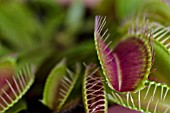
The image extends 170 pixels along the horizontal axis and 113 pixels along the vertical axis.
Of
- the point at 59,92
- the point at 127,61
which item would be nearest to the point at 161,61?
the point at 127,61

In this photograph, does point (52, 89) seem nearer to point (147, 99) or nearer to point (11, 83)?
point (11, 83)

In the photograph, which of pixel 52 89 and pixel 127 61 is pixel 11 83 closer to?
pixel 52 89

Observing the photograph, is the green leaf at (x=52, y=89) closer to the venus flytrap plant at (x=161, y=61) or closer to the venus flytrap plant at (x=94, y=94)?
the venus flytrap plant at (x=94, y=94)

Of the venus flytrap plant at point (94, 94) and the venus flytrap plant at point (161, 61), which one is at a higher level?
the venus flytrap plant at point (161, 61)

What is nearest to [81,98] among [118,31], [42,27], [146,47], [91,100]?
[91,100]

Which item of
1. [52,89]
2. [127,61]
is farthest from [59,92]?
[127,61]

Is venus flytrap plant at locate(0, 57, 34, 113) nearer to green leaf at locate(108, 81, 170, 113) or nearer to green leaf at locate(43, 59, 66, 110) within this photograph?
green leaf at locate(43, 59, 66, 110)

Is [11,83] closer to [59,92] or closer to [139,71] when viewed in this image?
[59,92]

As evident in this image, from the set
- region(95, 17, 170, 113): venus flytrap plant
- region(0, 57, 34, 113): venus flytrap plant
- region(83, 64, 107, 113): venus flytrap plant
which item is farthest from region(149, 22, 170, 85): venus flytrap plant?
region(0, 57, 34, 113): venus flytrap plant

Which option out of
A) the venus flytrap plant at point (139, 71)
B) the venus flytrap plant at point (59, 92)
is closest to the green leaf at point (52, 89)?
the venus flytrap plant at point (59, 92)

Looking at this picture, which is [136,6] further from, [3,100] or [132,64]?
[3,100]

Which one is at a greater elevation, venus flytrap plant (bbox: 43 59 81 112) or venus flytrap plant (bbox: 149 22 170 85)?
venus flytrap plant (bbox: 149 22 170 85)
